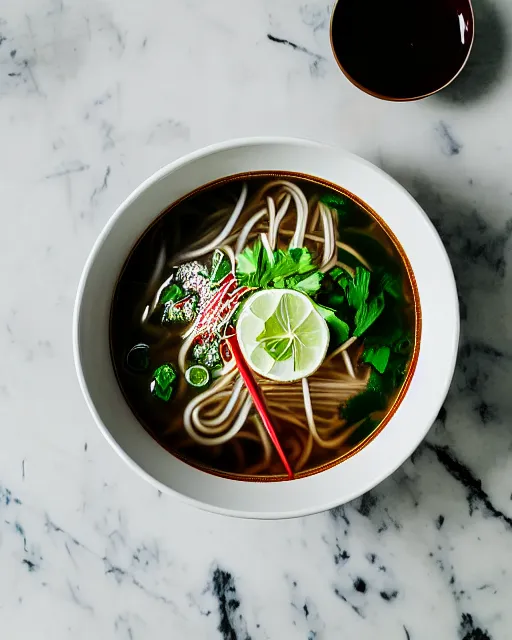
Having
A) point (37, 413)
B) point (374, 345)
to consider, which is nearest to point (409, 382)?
point (374, 345)

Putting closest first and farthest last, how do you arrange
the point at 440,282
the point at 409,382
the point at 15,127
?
the point at 440,282 < the point at 409,382 < the point at 15,127

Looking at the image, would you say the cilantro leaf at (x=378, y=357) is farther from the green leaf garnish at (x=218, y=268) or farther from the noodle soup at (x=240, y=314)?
the green leaf garnish at (x=218, y=268)

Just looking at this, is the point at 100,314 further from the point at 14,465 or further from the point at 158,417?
the point at 14,465

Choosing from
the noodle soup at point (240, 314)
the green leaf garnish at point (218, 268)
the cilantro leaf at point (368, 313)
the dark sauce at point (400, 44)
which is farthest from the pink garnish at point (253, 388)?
the dark sauce at point (400, 44)

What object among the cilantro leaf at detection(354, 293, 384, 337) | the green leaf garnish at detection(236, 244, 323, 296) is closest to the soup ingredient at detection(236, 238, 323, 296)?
the green leaf garnish at detection(236, 244, 323, 296)

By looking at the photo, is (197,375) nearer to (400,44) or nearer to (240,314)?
(240,314)

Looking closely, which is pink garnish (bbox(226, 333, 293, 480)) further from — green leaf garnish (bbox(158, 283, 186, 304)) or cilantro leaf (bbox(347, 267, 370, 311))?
cilantro leaf (bbox(347, 267, 370, 311))
